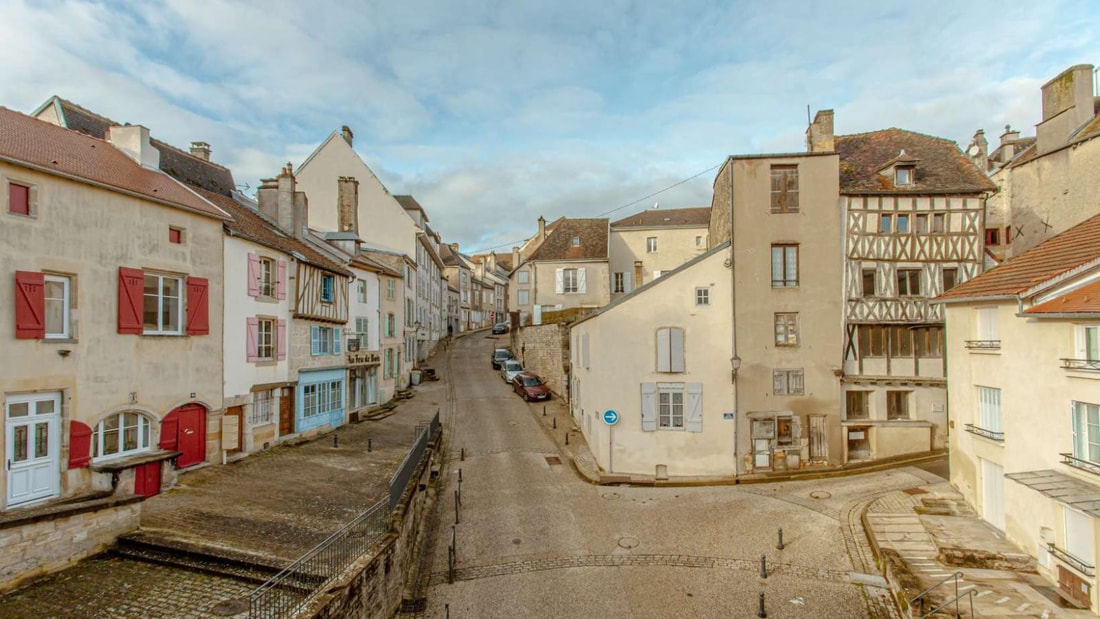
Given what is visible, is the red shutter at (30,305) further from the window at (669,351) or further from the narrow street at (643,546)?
the window at (669,351)

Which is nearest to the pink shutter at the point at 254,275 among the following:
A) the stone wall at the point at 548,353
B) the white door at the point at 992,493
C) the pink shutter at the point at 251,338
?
the pink shutter at the point at 251,338

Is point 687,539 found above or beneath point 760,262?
beneath

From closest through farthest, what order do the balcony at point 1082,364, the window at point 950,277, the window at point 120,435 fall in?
the balcony at point 1082,364, the window at point 120,435, the window at point 950,277

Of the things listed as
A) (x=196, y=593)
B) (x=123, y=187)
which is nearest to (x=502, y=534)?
(x=196, y=593)

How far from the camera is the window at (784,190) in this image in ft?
62.6

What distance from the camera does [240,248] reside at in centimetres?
1623

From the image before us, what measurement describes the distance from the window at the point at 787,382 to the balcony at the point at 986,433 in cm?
513

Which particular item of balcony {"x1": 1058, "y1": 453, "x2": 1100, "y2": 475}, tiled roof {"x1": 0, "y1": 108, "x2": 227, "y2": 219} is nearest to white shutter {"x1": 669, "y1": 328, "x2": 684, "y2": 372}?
balcony {"x1": 1058, "y1": 453, "x2": 1100, "y2": 475}

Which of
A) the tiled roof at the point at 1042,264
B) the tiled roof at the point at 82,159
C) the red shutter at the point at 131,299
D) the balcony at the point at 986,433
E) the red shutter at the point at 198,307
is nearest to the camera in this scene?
the tiled roof at the point at 82,159

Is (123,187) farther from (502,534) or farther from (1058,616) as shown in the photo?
(1058,616)

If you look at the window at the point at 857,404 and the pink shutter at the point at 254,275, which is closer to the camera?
the pink shutter at the point at 254,275

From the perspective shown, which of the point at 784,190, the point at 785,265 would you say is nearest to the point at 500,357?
the point at 785,265

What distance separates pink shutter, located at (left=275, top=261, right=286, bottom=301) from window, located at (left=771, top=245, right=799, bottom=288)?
56.4 ft

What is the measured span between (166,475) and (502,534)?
26.7ft
